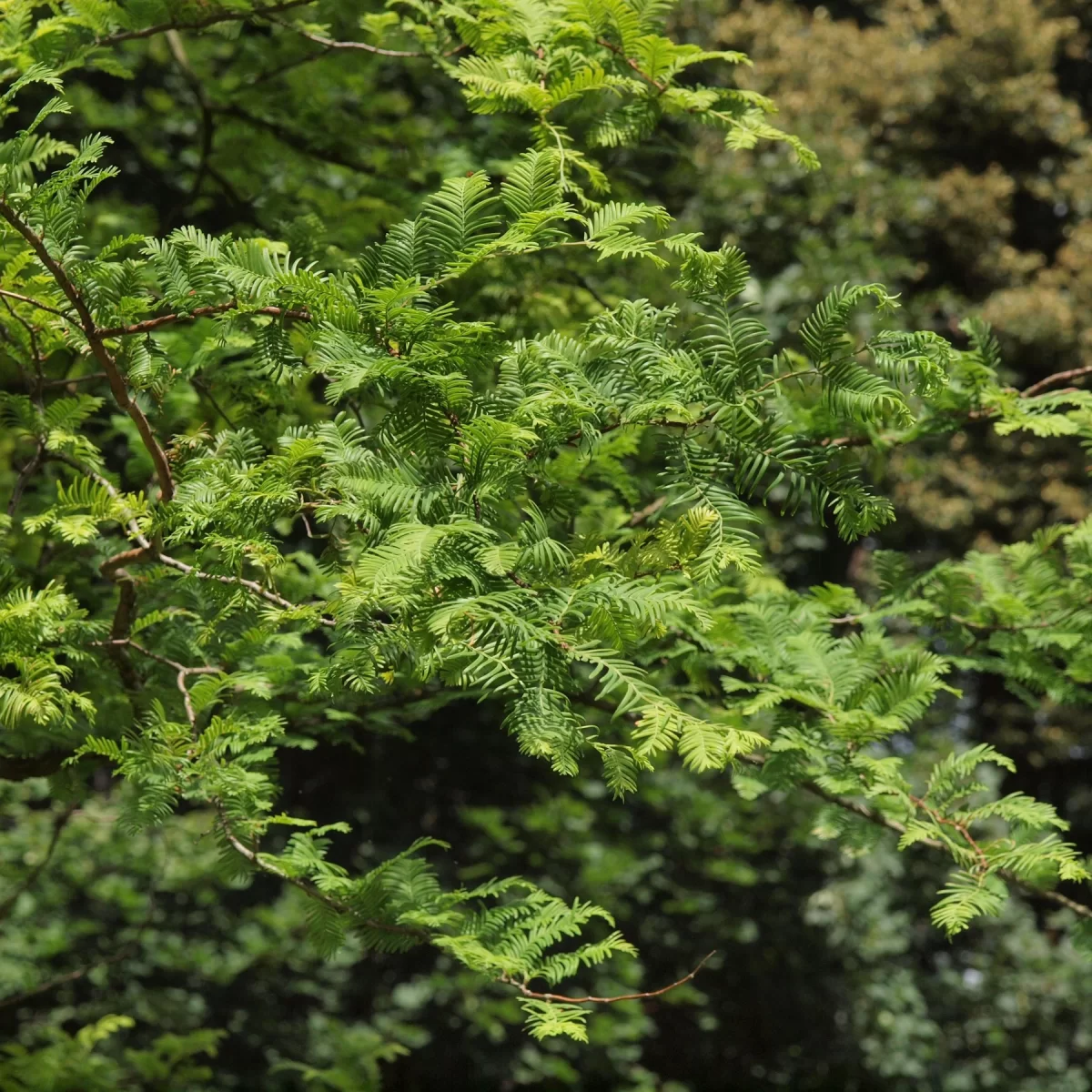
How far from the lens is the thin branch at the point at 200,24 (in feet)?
7.96

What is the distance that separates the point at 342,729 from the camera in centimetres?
249

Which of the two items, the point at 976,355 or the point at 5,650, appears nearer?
the point at 5,650

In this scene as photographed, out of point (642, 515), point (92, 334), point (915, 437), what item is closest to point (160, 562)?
point (92, 334)

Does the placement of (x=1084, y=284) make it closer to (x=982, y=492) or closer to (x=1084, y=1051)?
(x=982, y=492)

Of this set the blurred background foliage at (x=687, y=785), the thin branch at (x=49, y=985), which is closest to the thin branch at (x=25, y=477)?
the blurred background foliage at (x=687, y=785)

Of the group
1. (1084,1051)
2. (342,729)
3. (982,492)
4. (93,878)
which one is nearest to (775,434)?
(342,729)

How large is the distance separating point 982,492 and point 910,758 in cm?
155

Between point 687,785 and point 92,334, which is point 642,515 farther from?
point 687,785

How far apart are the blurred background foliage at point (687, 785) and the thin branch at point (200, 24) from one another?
0.55 metres

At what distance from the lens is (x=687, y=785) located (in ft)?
20.6

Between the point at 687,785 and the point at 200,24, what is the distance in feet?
15.3

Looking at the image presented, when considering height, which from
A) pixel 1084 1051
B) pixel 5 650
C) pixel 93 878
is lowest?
pixel 1084 1051

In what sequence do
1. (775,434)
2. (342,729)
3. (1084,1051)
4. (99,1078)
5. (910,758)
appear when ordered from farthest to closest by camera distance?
1. (1084,1051)
2. (910,758)
3. (99,1078)
4. (342,729)
5. (775,434)

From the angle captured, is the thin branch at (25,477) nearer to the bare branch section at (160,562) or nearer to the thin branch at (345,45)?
the bare branch section at (160,562)
